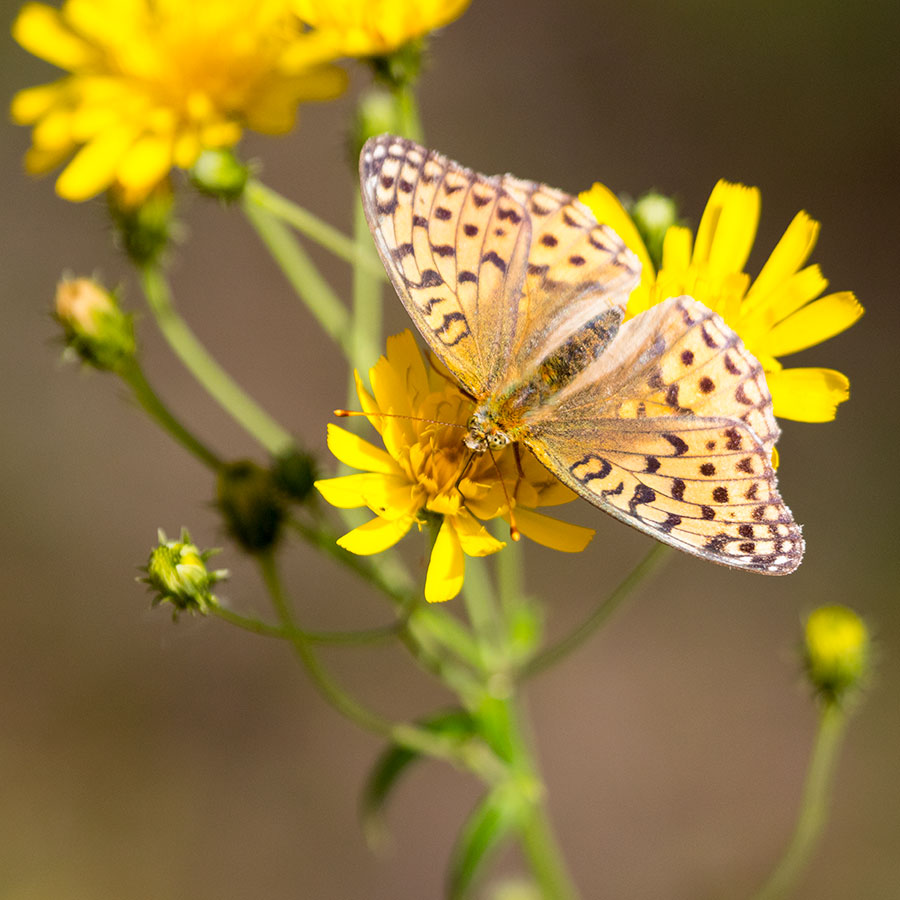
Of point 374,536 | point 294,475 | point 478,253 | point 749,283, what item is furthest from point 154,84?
point 749,283

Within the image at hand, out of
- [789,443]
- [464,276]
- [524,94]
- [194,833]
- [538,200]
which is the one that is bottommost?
[194,833]

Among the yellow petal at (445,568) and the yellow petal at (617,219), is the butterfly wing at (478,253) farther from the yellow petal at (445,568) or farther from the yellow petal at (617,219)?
the yellow petal at (445,568)

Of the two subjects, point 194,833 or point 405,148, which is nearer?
point 405,148

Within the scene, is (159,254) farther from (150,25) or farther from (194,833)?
(194,833)

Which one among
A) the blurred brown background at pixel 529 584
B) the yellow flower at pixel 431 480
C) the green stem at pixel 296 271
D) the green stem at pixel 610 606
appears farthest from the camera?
the blurred brown background at pixel 529 584

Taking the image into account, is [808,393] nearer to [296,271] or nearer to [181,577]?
[296,271]

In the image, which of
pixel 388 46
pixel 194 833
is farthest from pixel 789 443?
pixel 194 833

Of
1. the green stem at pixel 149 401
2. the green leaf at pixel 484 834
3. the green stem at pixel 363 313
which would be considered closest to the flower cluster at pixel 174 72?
the green stem at pixel 363 313
